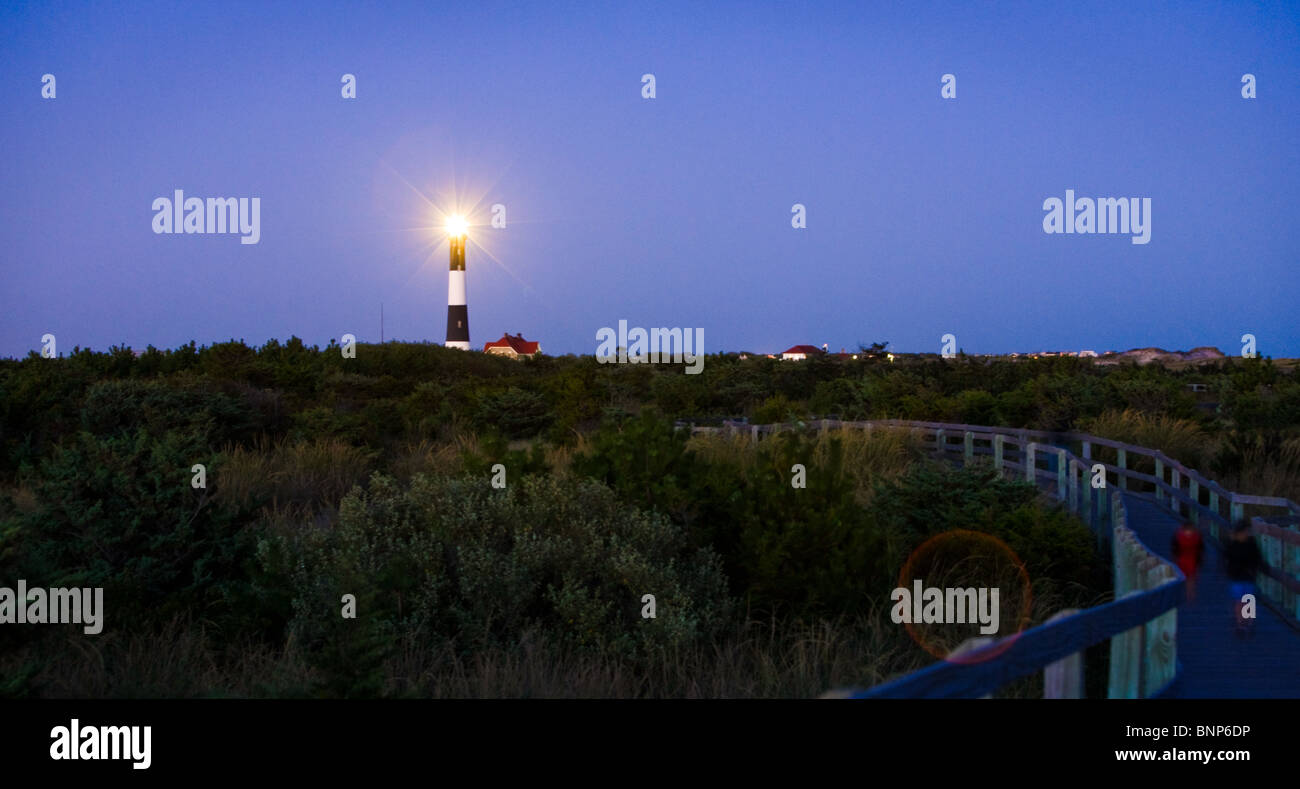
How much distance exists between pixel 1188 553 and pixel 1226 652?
1804 millimetres

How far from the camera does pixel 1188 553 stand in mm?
8656

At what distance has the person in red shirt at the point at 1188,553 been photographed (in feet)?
28.0

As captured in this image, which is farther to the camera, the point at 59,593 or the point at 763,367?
the point at 763,367

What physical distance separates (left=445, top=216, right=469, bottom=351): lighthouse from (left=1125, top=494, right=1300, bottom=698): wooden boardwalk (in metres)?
61.1

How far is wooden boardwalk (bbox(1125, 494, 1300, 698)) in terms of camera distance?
241 inches

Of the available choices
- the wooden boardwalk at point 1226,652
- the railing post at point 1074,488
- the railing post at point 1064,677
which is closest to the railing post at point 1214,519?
the wooden boardwalk at point 1226,652

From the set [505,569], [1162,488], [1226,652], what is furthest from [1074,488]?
[505,569]

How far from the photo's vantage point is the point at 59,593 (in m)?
6.79

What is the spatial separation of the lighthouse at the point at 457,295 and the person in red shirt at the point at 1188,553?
60.6 m

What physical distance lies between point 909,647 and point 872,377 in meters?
25.6

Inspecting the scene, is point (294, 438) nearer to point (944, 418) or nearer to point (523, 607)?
point (523, 607)

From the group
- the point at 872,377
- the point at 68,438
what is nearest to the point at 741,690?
the point at 68,438

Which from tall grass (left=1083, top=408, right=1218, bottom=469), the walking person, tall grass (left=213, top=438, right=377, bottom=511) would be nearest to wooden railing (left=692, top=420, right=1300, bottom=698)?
the walking person
